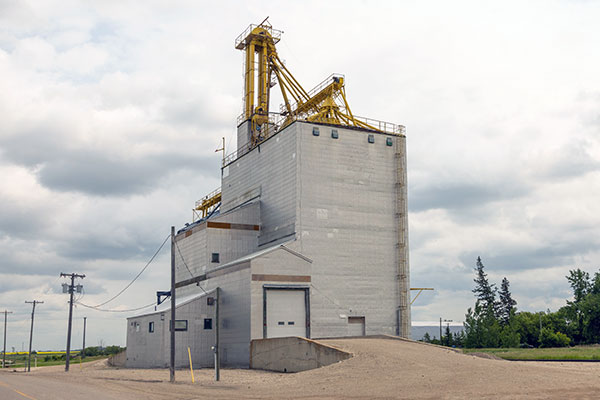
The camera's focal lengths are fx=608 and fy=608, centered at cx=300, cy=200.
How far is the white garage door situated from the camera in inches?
1768

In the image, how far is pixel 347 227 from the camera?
49750mm

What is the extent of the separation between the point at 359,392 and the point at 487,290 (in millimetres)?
84271

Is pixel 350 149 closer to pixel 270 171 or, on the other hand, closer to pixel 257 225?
pixel 270 171

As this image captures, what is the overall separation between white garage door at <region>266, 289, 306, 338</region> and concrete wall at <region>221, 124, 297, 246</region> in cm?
561

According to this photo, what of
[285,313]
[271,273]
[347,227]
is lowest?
[285,313]

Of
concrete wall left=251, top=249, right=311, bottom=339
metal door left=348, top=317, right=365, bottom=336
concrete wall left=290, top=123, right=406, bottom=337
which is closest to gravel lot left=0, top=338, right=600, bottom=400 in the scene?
concrete wall left=251, top=249, right=311, bottom=339

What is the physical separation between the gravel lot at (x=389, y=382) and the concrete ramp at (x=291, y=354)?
4.61 ft

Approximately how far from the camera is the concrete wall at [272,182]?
5006 cm

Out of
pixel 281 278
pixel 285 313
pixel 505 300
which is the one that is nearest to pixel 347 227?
pixel 281 278

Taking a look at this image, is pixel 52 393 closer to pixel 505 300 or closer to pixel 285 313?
pixel 285 313

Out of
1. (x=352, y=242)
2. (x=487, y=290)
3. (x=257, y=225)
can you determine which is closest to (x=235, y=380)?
(x=352, y=242)

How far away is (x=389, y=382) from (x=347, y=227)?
78.6 ft

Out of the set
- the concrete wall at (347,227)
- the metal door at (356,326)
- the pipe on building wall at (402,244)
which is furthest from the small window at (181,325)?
the pipe on building wall at (402,244)

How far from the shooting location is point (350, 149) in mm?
51094
